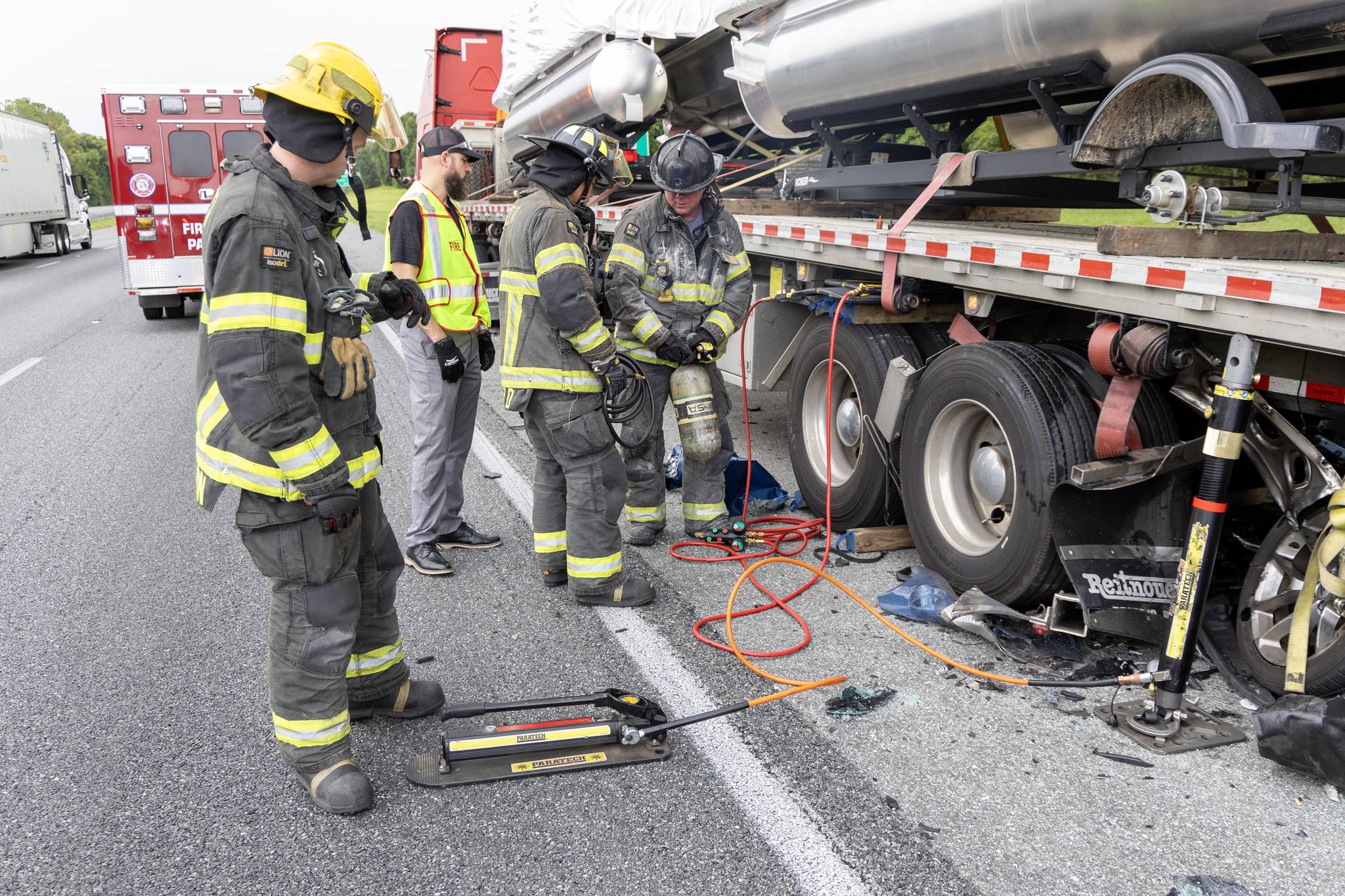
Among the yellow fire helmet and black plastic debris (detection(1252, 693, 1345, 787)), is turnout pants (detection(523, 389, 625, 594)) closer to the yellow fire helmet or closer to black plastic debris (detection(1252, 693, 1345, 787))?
the yellow fire helmet

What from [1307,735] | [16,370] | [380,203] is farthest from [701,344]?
[380,203]

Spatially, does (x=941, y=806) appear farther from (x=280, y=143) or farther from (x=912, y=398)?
(x=280, y=143)

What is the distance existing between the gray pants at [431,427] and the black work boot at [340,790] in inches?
76.5

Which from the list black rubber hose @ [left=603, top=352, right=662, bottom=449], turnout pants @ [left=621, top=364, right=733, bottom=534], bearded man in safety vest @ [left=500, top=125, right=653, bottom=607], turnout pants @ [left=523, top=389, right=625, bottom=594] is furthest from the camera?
turnout pants @ [left=621, top=364, right=733, bottom=534]

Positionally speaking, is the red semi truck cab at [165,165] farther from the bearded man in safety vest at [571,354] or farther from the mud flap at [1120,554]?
the mud flap at [1120,554]

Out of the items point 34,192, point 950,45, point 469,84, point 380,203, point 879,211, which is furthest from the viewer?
point 380,203

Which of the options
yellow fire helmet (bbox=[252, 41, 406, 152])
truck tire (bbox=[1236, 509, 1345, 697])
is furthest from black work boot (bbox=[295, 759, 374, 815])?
truck tire (bbox=[1236, 509, 1345, 697])

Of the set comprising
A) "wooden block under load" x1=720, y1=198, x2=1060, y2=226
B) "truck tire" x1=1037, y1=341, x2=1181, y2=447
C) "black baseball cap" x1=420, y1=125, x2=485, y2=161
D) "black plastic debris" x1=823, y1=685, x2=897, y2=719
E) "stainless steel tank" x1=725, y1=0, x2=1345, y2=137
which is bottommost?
"black plastic debris" x1=823, y1=685, x2=897, y2=719

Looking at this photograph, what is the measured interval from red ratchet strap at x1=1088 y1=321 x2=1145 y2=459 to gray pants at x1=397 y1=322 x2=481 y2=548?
2.83 meters

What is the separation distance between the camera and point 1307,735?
2.83 m

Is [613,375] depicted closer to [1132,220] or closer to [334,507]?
[334,507]

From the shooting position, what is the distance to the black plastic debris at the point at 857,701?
334 centimetres

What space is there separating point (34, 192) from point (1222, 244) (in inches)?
1040

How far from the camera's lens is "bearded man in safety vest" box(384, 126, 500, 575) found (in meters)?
4.61
